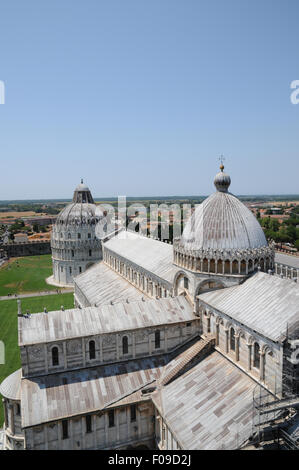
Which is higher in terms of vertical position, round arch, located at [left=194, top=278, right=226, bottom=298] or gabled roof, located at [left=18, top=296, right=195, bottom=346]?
round arch, located at [left=194, top=278, right=226, bottom=298]

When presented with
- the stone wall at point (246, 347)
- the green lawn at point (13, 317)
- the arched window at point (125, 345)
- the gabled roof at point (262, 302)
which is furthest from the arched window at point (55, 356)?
the gabled roof at point (262, 302)

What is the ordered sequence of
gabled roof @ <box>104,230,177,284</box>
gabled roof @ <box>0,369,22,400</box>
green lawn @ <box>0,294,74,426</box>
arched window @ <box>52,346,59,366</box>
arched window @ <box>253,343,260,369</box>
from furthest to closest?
green lawn @ <box>0,294,74,426</box>
gabled roof @ <box>104,230,177,284</box>
arched window @ <box>52,346,59,366</box>
gabled roof @ <box>0,369,22,400</box>
arched window @ <box>253,343,260,369</box>

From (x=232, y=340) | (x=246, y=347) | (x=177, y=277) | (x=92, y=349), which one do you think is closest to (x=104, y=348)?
(x=92, y=349)

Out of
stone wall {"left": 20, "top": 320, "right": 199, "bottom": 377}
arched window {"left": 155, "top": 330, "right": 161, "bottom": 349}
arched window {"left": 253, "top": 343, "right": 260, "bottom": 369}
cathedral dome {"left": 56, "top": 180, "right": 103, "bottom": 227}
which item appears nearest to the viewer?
arched window {"left": 253, "top": 343, "right": 260, "bottom": 369}

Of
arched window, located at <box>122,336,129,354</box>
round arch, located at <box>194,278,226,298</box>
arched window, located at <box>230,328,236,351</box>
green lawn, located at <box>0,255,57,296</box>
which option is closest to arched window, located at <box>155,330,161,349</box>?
arched window, located at <box>122,336,129,354</box>

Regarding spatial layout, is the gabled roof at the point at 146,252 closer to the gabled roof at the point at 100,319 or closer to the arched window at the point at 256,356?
the gabled roof at the point at 100,319

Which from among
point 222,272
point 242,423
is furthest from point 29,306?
point 242,423

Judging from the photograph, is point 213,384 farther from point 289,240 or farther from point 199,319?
point 289,240

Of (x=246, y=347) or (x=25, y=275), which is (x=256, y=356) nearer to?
(x=246, y=347)

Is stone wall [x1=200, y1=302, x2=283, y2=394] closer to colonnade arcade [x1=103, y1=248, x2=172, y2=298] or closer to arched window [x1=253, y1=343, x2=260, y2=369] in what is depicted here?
arched window [x1=253, y1=343, x2=260, y2=369]
